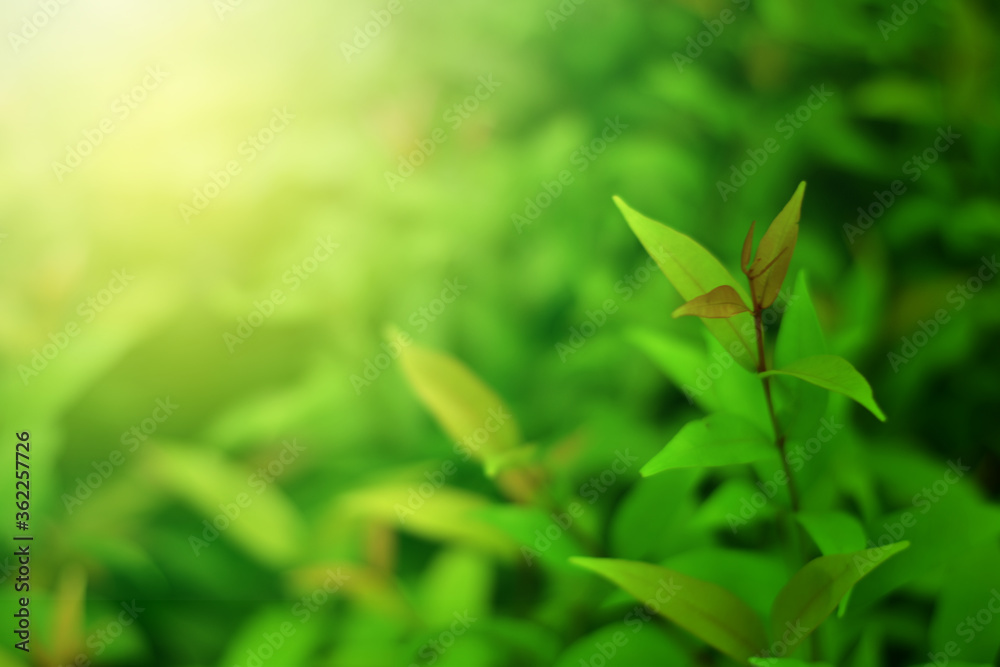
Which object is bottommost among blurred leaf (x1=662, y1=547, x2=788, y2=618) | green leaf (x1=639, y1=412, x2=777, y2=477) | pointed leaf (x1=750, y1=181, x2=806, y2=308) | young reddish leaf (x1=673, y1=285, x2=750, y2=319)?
blurred leaf (x1=662, y1=547, x2=788, y2=618)

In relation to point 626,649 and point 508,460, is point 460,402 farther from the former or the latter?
point 626,649

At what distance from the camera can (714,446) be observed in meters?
0.40

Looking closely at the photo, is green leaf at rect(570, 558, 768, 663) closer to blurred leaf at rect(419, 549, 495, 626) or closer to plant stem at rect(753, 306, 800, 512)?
plant stem at rect(753, 306, 800, 512)

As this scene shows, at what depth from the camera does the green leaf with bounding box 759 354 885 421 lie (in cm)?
36

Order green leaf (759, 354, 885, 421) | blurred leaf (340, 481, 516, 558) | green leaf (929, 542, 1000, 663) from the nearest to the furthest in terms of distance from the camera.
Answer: green leaf (759, 354, 885, 421)
green leaf (929, 542, 1000, 663)
blurred leaf (340, 481, 516, 558)

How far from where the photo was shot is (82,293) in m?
0.80

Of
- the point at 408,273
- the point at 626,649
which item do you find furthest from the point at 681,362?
the point at 408,273

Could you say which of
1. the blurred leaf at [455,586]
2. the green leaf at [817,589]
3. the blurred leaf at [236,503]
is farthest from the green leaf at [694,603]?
the blurred leaf at [236,503]

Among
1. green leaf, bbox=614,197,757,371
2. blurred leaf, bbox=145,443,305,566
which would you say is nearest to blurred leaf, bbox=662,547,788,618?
green leaf, bbox=614,197,757,371

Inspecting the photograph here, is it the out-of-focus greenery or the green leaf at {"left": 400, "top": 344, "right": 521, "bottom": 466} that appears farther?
the out-of-focus greenery

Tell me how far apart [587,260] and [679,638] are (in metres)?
0.45

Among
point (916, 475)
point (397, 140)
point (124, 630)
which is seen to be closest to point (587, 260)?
point (397, 140)

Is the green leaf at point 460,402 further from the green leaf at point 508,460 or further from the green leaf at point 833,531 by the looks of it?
the green leaf at point 833,531

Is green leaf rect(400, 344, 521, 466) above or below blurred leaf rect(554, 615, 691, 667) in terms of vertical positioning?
above
